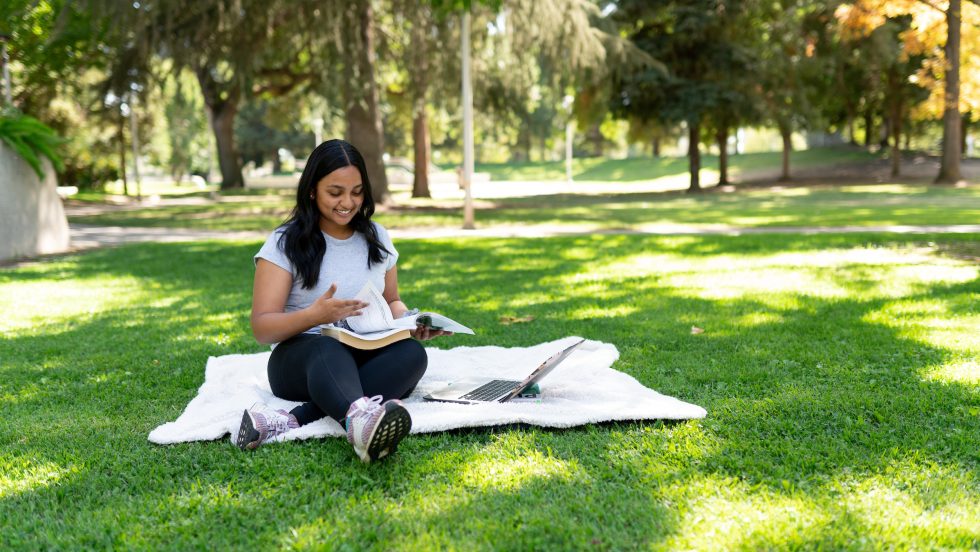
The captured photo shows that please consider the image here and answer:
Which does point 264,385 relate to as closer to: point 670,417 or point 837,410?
point 670,417

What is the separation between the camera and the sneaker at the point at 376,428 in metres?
2.92

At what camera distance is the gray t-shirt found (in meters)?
3.65

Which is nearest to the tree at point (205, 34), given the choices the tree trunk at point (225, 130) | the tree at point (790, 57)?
the tree trunk at point (225, 130)

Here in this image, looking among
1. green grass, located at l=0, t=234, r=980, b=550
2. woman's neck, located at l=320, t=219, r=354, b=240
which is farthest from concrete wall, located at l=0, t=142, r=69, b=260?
woman's neck, located at l=320, t=219, r=354, b=240

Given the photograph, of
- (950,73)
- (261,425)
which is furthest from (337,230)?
(950,73)

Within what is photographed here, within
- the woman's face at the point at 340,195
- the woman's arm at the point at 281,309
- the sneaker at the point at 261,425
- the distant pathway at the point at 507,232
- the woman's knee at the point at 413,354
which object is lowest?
the sneaker at the point at 261,425

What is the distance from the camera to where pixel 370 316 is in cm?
359

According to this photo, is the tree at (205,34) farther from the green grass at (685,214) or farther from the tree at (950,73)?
the tree at (950,73)

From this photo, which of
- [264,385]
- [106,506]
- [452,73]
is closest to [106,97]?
[452,73]

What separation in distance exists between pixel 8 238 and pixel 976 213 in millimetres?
15574

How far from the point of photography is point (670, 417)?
350 cm

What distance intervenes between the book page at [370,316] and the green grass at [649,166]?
36384mm

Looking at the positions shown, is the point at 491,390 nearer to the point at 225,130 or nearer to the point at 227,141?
the point at 225,130

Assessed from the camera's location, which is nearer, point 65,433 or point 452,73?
point 65,433
